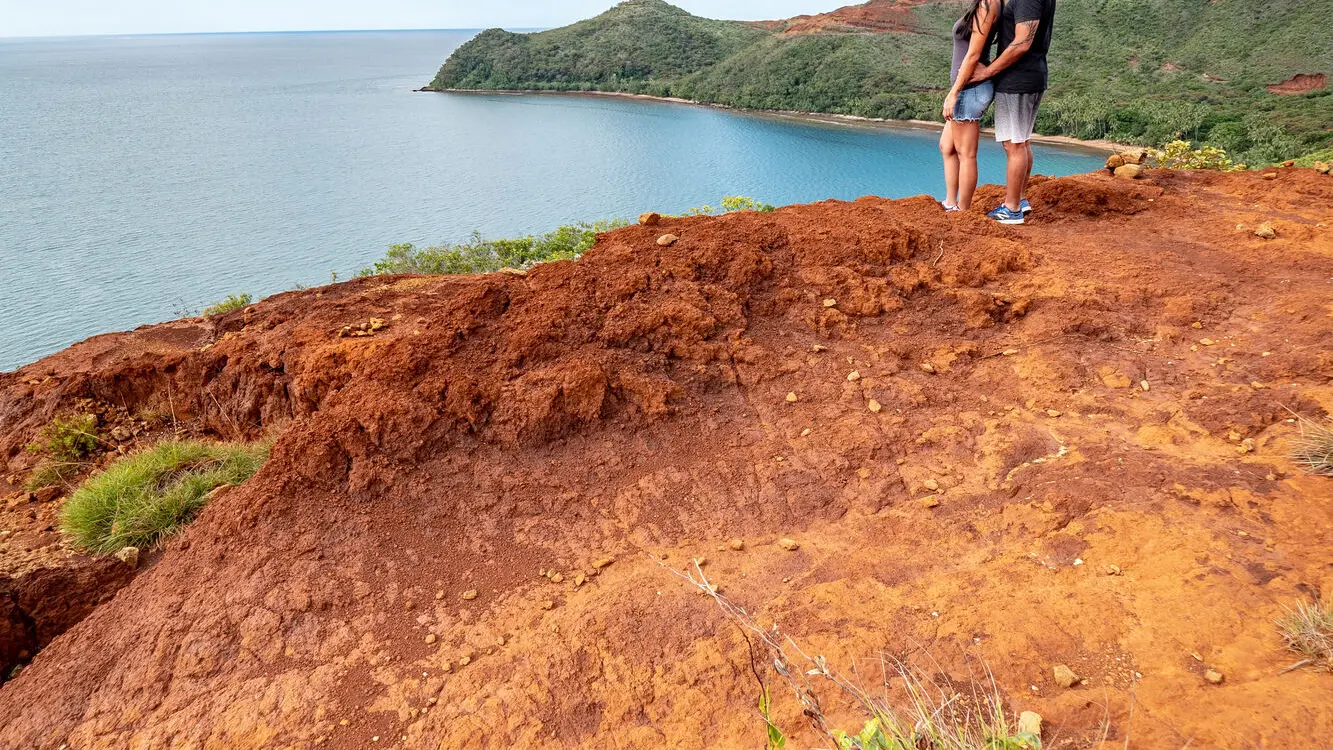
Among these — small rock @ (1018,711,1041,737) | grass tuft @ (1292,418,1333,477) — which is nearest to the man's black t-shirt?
grass tuft @ (1292,418,1333,477)

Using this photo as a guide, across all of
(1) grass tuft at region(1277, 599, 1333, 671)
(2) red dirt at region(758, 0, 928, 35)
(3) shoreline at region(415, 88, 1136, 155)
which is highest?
(2) red dirt at region(758, 0, 928, 35)

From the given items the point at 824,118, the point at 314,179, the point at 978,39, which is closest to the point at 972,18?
the point at 978,39

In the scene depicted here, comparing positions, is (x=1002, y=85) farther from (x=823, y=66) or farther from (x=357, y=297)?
(x=823, y=66)

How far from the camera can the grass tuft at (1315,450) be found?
2.86 metres

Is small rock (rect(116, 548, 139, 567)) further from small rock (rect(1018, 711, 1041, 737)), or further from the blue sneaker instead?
the blue sneaker

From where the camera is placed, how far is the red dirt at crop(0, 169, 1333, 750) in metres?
2.39

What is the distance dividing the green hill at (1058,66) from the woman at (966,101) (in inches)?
1412

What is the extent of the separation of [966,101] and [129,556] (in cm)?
604

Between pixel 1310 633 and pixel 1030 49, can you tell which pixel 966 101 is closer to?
pixel 1030 49

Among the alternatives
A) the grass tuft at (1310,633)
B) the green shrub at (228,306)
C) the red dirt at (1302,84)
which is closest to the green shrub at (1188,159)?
the grass tuft at (1310,633)

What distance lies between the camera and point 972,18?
5270mm

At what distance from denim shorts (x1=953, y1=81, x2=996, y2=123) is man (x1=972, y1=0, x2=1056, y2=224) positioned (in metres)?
0.06

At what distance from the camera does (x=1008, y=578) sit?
8.73 feet

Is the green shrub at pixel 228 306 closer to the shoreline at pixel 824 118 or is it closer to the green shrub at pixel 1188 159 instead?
the green shrub at pixel 1188 159
